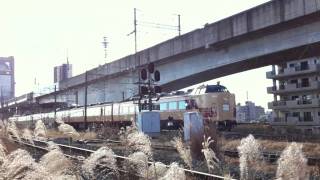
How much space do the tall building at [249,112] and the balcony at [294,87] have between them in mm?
30011

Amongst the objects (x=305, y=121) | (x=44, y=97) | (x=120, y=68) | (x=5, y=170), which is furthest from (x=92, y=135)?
(x=44, y=97)

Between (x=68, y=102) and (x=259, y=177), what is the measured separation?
66746 mm

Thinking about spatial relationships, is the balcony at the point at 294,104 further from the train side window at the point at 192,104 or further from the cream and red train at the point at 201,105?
the train side window at the point at 192,104

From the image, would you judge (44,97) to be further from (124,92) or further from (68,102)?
(124,92)

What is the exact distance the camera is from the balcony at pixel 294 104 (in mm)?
58772

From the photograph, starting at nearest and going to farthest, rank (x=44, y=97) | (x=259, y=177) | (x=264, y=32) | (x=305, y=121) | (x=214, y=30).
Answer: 1. (x=259, y=177)
2. (x=264, y=32)
3. (x=214, y=30)
4. (x=305, y=121)
5. (x=44, y=97)

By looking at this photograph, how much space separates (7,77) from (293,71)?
9486 cm

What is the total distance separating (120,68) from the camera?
4947 centimetres

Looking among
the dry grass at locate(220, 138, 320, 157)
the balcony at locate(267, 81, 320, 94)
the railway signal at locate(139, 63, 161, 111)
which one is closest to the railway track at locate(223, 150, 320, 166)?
the dry grass at locate(220, 138, 320, 157)

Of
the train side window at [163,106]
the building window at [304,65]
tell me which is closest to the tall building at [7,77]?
the building window at [304,65]

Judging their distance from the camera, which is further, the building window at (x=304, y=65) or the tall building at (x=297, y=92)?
Answer: the building window at (x=304, y=65)

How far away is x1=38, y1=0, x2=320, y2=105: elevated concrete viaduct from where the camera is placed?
2916 centimetres

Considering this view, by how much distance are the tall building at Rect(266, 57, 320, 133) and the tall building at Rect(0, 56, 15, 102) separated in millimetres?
88302

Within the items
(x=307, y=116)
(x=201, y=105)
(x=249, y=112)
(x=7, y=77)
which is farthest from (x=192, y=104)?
(x=7, y=77)
